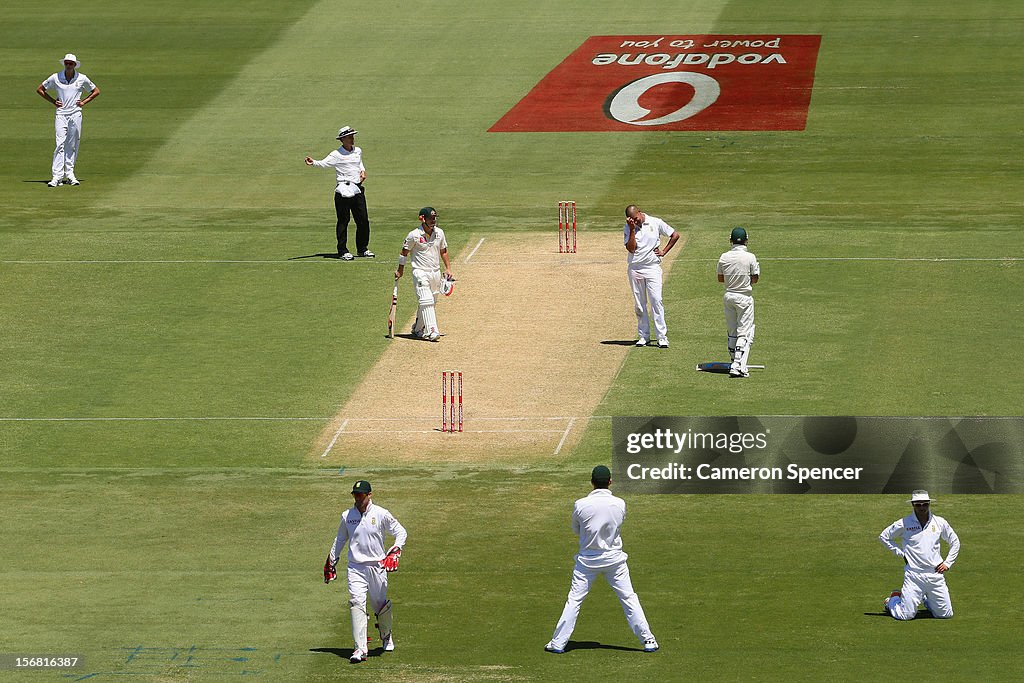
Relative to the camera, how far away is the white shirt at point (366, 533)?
1997 cm

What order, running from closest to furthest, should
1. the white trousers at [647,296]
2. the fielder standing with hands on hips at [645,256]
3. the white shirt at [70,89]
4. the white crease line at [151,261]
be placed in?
the fielder standing with hands on hips at [645,256] < the white trousers at [647,296] < the white crease line at [151,261] < the white shirt at [70,89]

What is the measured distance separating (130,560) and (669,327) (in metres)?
12.7

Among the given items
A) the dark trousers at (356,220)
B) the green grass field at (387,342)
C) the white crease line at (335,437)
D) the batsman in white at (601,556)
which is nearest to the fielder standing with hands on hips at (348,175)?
the dark trousers at (356,220)

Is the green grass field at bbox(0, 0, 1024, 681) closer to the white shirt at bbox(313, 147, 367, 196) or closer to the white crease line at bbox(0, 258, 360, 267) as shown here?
the white crease line at bbox(0, 258, 360, 267)

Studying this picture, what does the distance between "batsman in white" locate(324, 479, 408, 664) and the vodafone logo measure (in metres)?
30.6

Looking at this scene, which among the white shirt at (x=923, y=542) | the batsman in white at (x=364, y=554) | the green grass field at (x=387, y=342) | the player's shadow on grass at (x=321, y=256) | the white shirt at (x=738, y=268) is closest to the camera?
the batsman in white at (x=364, y=554)

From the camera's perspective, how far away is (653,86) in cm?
5156

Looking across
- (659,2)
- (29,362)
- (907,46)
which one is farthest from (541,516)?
(659,2)

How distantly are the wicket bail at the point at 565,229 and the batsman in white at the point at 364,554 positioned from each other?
58.1 ft

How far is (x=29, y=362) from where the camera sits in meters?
32.5

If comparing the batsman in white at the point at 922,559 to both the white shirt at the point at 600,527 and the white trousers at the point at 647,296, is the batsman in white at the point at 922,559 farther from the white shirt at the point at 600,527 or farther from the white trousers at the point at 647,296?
the white trousers at the point at 647,296

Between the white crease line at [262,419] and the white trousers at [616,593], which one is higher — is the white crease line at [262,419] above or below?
below

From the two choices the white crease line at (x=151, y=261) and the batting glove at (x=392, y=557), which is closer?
the batting glove at (x=392, y=557)

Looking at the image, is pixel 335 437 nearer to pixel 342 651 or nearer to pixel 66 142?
pixel 342 651
